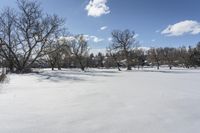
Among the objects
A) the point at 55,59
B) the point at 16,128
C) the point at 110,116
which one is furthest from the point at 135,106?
the point at 55,59

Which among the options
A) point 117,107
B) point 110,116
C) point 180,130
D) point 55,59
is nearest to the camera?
point 180,130

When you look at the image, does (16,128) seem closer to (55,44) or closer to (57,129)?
(57,129)

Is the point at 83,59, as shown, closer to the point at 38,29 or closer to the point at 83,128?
the point at 38,29

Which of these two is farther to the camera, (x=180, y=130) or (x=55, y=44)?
(x=55, y=44)

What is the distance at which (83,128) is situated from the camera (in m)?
5.25

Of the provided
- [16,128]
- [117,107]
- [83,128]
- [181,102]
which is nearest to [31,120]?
[16,128]

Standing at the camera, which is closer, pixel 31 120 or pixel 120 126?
pixel 120 126

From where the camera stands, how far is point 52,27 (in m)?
35.2

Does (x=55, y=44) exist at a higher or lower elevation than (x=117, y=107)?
higher

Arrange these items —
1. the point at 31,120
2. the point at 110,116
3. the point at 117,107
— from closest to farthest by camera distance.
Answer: the point at 31,120 → the point at 110,116 → the point at 117,107

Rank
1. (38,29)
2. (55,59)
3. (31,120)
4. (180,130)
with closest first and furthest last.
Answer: (180,130)
(31,120)
(38,29)
(55,59)

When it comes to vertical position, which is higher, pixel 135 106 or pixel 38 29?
pixel 38 29

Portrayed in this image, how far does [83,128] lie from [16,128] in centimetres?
140

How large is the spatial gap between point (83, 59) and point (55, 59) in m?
7.80
